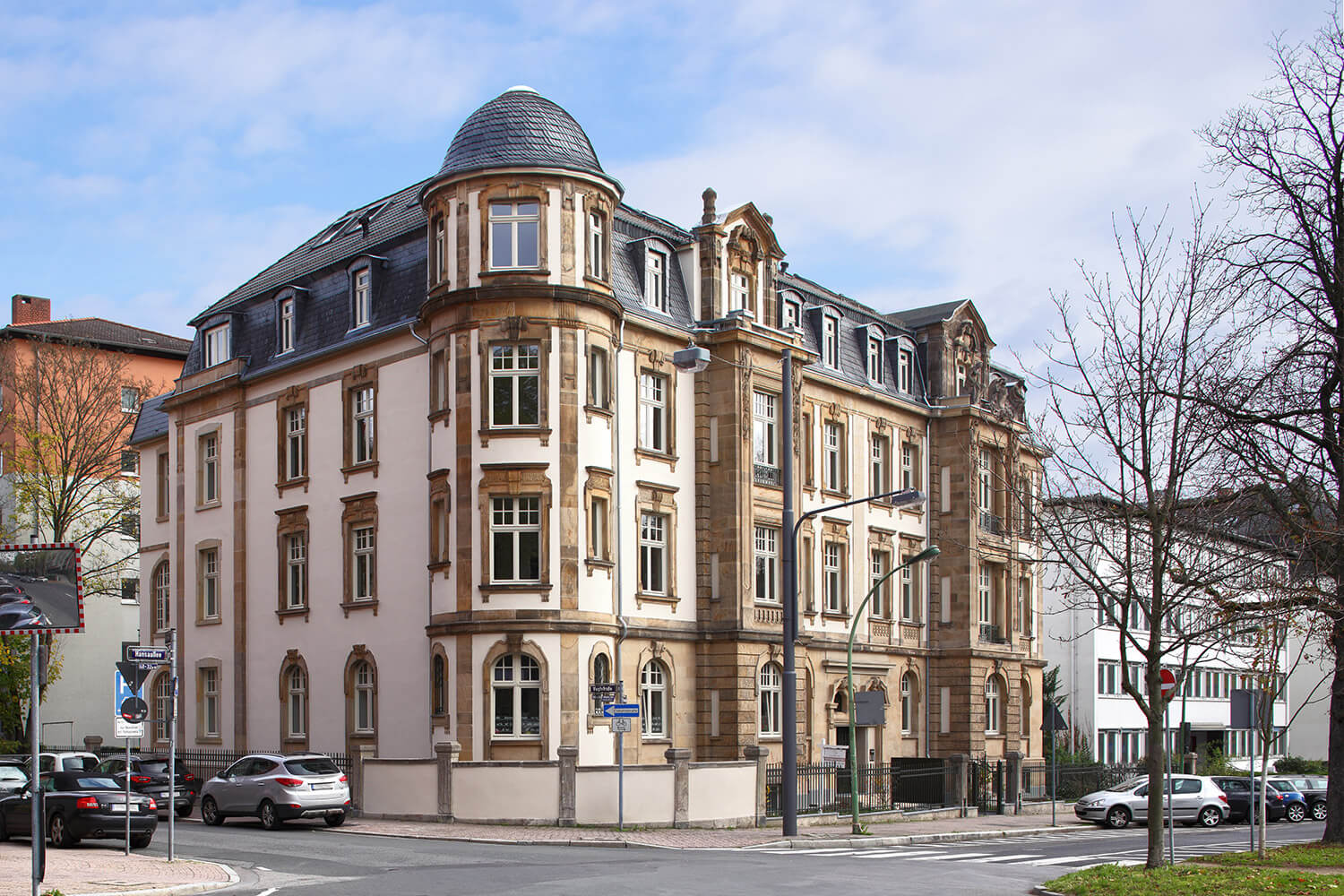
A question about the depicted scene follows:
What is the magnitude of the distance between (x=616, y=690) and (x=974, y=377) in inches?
1036

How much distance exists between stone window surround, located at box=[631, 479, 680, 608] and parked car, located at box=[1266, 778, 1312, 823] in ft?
72.0

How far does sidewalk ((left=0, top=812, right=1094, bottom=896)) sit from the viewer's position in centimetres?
1838

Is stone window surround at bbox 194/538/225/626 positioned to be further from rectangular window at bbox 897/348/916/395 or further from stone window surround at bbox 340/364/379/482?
rectangular window at bbox 897/348/916/395

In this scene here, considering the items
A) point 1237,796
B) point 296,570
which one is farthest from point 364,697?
point 1237,796

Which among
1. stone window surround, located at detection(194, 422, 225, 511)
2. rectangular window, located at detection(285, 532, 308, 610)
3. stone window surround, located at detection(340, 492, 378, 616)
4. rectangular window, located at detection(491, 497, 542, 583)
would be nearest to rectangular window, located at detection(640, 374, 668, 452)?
rectangular window, located at detection(491, 497, 542, 583)

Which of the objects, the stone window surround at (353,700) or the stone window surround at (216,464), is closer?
the stone window surround at (353,700)

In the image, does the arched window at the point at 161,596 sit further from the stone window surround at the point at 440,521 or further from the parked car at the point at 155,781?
the stone window surround at the point at 440,521

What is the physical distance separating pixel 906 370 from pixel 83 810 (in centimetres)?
3128

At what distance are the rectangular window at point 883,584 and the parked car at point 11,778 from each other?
25417 millimetres

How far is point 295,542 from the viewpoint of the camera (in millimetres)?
40344

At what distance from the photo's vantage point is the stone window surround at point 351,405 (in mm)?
37656

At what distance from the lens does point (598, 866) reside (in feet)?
70.4

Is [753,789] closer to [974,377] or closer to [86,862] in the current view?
[86,862]

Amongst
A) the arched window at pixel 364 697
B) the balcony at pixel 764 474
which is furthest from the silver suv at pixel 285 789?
the balcony at pixel 764 474
